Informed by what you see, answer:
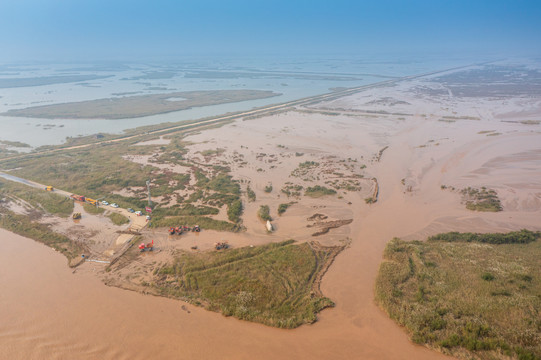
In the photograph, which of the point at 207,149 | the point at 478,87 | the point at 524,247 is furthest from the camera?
the point at 478,87

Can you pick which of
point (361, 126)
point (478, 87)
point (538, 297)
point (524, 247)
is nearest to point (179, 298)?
point (538, 297)

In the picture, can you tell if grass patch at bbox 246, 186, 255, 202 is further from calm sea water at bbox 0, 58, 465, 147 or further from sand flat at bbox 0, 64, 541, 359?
calm sea water at bbox 0, 58, 465, 147

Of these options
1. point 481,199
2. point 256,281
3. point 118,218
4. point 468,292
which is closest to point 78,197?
point 118,218

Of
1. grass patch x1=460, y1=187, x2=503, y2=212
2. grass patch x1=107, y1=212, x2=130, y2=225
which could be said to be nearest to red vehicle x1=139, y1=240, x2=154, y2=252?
grass patch x1=107, y1=212, x2=130, y2=225

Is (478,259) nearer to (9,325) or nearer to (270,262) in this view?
(270,262)

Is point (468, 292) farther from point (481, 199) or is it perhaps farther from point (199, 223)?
point (199, 223)

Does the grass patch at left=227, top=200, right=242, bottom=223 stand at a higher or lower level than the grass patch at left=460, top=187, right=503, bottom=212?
lower
